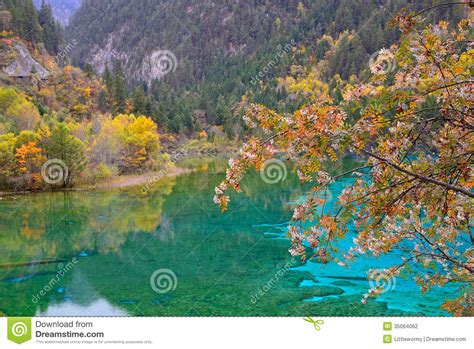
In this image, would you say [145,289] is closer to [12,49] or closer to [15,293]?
[15,293]

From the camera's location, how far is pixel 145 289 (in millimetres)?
13688

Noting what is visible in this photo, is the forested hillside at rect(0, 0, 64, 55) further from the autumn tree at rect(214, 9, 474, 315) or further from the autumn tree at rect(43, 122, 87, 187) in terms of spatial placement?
the autumn tree at rect(214, 9, 474, 315)

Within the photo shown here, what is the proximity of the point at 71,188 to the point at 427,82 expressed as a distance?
34.9 metres

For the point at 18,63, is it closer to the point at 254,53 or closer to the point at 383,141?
the point at 383,141

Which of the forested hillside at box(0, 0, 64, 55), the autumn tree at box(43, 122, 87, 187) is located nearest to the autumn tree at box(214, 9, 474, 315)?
the autumn tree at box(43, 122, 87, 187)
